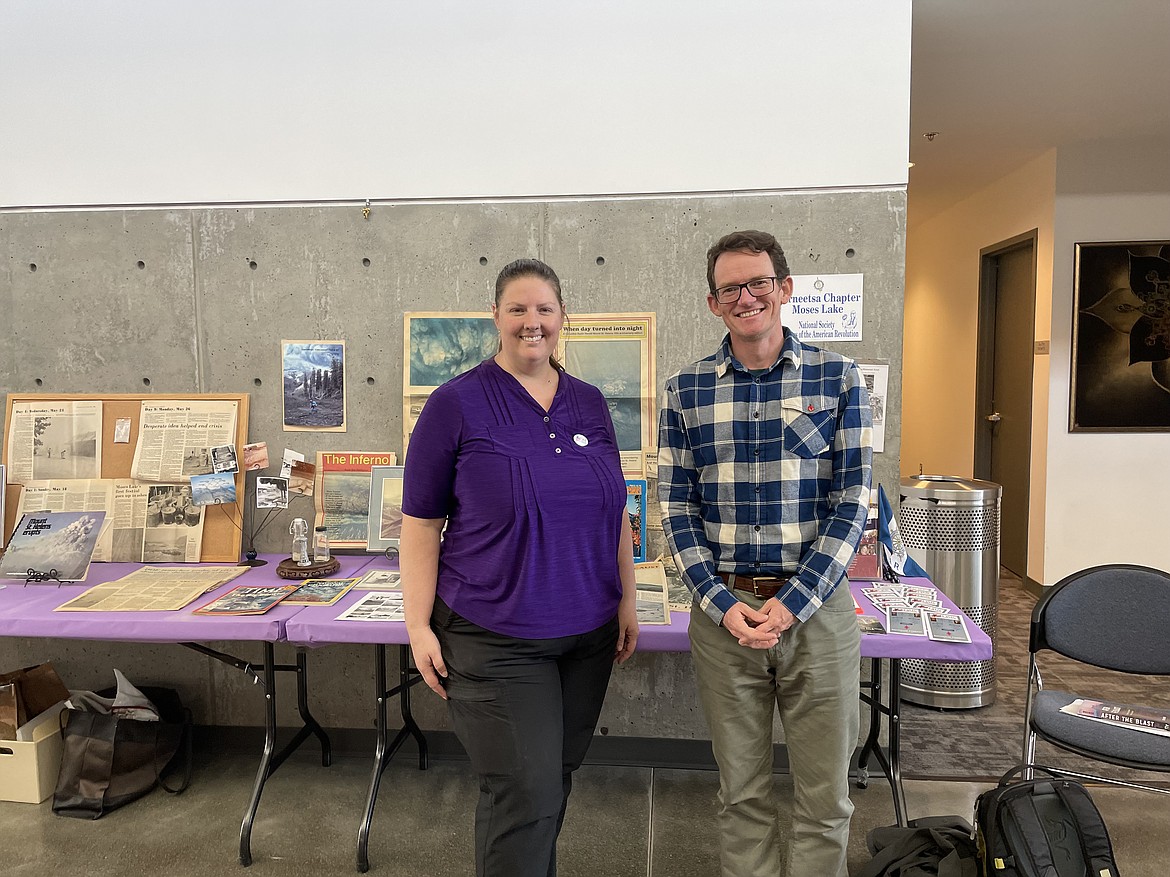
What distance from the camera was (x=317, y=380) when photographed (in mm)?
2867

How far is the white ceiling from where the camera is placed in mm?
3264

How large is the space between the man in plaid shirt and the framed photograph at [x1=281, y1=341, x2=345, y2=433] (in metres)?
1.66

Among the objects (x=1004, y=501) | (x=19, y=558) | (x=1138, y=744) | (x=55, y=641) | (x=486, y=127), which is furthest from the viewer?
(x=1004, y=501)

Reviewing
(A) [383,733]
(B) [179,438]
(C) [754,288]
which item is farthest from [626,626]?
(B) [179,438]

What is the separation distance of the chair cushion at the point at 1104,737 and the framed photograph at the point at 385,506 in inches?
87.2

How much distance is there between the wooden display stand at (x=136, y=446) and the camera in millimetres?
2861

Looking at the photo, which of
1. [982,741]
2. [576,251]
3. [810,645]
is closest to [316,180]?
[576,251]

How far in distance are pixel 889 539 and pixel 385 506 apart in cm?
185

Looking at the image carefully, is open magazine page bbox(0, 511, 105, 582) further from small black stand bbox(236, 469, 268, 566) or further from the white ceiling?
the white ceiling

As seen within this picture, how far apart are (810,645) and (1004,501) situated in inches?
193

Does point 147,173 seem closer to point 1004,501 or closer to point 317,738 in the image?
point 317,738

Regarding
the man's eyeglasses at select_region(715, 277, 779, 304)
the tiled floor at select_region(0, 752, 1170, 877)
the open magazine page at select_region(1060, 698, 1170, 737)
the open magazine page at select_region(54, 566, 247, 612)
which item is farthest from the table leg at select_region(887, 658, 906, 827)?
the open magazine page at select_region(54, 566, 247, 612)

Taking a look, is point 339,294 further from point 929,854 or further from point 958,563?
point 958,563

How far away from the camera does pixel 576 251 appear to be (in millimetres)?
2750
